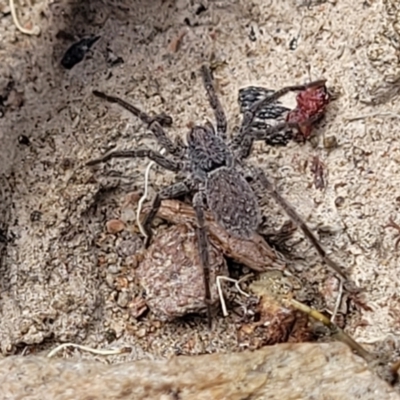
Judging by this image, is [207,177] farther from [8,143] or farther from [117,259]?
[8,143]

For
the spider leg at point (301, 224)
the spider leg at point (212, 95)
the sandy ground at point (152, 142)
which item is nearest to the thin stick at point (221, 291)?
the sandy ground at point (152, 142)

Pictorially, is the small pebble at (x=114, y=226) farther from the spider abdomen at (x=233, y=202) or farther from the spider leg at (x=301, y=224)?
A: the spider leg at (x=301, y=224)

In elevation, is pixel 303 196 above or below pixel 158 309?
above

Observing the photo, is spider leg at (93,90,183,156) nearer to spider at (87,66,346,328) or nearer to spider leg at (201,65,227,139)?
spider at (87,66,346,328)

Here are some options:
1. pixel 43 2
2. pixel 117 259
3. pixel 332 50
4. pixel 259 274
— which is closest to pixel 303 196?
pixel 259 274

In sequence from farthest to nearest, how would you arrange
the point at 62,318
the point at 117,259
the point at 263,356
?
the point at 117,259 < the point at 62,318 < the point at 263,356

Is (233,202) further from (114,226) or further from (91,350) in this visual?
(91,350)
